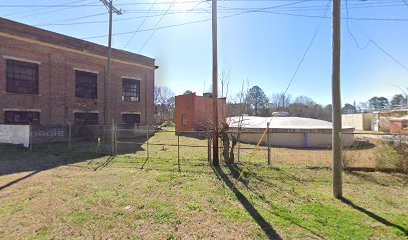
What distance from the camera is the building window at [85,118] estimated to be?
65.9 ft

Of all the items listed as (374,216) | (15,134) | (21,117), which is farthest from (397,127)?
(21,117)

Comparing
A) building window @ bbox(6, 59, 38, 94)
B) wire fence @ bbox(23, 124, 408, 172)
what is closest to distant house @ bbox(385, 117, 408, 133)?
wire fence @ bbox(23, 124, 408, 172)

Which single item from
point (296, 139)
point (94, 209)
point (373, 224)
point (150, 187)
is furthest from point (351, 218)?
point (296, 139)

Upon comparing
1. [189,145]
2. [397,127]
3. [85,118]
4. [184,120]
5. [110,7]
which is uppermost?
[110,7]

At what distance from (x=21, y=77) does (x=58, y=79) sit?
2.50 metres

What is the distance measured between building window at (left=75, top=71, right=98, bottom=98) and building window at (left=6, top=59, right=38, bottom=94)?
10.4 feet

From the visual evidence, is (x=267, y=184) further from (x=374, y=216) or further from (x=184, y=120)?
(x=184, y=120)

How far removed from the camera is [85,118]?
Result: 2058cm

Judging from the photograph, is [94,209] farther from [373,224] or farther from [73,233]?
[373,224]

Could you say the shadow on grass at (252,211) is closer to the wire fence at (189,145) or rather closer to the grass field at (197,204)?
the grass field at (197,204)

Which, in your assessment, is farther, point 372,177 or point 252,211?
point 372,177

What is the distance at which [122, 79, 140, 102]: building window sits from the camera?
24.0 meters

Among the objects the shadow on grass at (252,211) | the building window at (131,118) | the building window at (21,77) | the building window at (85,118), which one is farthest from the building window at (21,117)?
the shadow on grass at (252,211)

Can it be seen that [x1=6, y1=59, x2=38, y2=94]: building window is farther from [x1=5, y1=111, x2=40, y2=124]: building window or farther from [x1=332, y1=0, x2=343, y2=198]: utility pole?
[x1=332, y1=0, x2=343, y2=198]: utility pole
